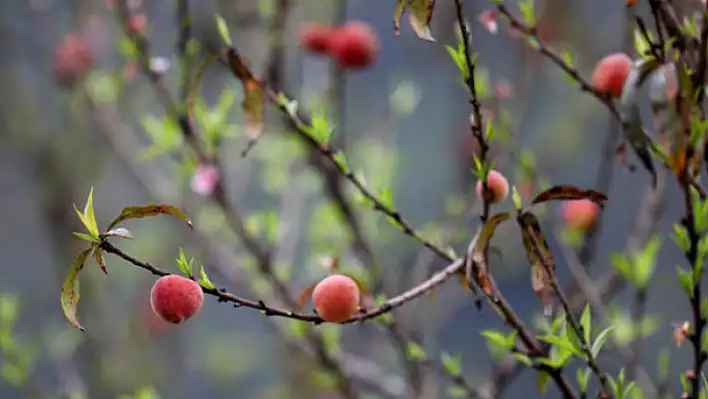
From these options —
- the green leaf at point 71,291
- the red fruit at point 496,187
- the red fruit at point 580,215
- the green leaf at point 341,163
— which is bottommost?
the green leaf at point 71,291

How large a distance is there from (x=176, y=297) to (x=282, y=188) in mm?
821

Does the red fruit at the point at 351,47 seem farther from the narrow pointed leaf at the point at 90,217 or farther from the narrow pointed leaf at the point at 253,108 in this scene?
the narrow pointed leaf at the point at 90,217

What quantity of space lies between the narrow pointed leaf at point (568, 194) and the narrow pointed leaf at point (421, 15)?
0.09m

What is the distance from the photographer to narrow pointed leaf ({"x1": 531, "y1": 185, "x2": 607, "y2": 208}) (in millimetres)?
381

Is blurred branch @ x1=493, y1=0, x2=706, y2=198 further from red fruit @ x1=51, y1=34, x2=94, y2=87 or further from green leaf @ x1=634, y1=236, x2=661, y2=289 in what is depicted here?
red fruit @ x1=51, y1=34, x2=94, y2=87

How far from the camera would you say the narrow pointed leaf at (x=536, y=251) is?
0.39 meters

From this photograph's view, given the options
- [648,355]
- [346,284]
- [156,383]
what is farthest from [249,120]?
[648,355]

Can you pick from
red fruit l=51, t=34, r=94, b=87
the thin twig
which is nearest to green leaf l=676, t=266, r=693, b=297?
the thin twig

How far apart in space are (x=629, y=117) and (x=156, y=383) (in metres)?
1.59

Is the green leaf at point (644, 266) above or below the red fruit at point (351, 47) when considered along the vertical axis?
below

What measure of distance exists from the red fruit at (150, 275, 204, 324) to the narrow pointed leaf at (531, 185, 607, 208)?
0.17 metres

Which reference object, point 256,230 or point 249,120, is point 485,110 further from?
point 249,120

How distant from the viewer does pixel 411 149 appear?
211 cm

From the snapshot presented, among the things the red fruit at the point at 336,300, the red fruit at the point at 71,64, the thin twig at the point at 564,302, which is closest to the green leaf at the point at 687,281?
the thin twig at the point at 564,302
